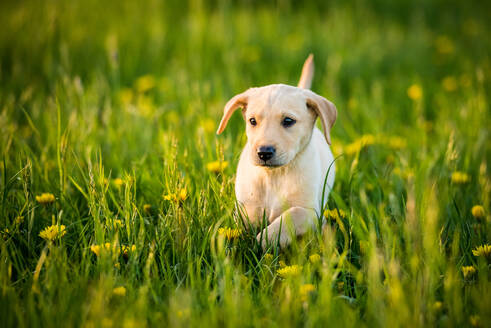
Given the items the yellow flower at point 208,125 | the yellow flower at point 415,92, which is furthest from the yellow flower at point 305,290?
the yellow flower at point 415,92

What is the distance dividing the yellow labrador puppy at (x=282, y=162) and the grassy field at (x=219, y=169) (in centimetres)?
14

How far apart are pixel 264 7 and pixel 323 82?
10.5 ft

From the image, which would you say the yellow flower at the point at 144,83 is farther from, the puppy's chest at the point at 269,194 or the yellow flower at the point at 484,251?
the yellow flower at the point at 484,251

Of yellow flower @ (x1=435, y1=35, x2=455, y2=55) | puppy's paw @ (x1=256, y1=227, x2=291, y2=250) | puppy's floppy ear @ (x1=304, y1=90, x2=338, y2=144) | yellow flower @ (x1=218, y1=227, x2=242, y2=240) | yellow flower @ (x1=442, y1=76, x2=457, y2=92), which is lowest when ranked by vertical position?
puppy's paw @ (x1=256, y1=227, x2=291, y2=250)

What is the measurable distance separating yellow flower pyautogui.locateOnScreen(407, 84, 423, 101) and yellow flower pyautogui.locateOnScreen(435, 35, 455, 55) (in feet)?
6.33

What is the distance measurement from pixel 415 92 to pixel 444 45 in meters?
2.67

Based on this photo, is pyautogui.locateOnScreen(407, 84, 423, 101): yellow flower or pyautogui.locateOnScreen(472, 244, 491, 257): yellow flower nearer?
pyautogui.locateOnScreen(472, 244, 491, 257): yellow flower

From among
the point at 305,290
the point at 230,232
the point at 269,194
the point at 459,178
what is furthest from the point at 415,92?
the point at 305,290

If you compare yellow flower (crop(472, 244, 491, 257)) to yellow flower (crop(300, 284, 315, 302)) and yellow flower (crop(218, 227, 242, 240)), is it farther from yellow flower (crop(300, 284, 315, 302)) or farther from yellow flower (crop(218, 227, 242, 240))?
yellow flower (crop(218, 227, 242, 240))

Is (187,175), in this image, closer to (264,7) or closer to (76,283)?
(76,283)

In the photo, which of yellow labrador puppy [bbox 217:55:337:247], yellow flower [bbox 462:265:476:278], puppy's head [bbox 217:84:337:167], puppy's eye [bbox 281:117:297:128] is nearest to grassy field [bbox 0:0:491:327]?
yellow flower [bbox 462:265:476:278]

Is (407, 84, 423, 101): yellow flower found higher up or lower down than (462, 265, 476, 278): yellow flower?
higher up

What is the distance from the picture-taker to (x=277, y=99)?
9.57ft

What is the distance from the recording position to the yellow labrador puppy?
2779 mm
